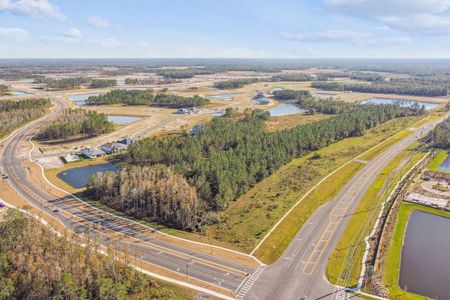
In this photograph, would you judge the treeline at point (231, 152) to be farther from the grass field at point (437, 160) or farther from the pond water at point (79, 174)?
the grass field at point (437, 160)

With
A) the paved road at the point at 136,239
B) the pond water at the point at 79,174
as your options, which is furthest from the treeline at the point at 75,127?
the paved road at the point at 136,239

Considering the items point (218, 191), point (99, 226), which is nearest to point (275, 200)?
point (218, 191)

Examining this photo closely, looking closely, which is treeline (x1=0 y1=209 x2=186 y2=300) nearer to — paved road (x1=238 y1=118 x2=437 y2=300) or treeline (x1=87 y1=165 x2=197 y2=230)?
paved road (x1=238 y1=118 x2=437 y2=300)

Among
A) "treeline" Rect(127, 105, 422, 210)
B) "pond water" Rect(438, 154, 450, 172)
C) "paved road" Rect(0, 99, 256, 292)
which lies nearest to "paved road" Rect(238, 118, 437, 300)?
"paved road" Rect(0, 99, 256, 292)

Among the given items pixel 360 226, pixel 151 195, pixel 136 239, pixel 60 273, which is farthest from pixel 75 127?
pixel 360 226

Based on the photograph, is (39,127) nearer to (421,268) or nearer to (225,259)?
(225,259)

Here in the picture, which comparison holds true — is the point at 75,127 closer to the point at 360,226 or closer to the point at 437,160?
the point at 360,226
